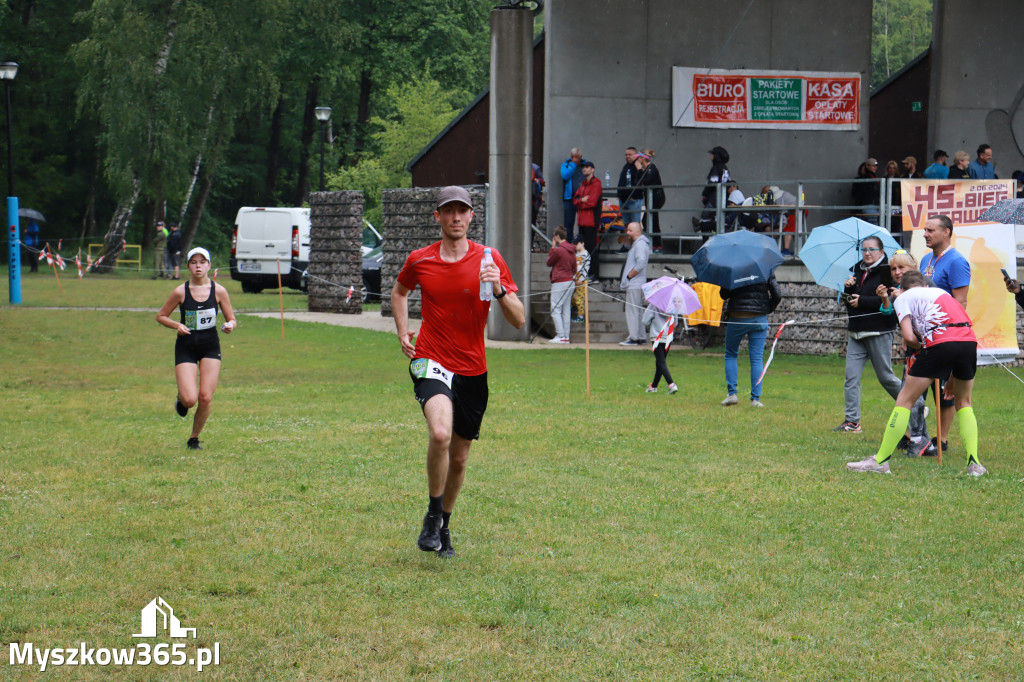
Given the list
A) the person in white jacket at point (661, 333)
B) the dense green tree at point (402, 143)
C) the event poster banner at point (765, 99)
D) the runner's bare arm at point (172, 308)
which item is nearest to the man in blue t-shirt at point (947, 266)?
the person in white jacket at point (661, 333)

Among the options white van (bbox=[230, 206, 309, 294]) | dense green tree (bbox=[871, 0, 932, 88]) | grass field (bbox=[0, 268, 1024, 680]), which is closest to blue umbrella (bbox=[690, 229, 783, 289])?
grass field (bbox=[0, 268, 1024, 680])

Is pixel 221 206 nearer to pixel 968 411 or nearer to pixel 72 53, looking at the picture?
pixel 72 53

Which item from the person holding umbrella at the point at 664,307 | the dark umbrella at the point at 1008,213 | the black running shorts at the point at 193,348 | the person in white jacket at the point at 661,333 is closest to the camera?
the black running shorts at the point at 193,348

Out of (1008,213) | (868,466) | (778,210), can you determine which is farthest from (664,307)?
(778,210)

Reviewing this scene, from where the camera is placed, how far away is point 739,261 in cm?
1352

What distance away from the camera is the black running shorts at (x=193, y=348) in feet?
35.3

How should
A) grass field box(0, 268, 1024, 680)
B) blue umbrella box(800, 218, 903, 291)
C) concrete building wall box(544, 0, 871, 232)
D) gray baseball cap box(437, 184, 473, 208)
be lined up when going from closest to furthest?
grass field box(0, 268, 1024, 680) < gray baseball cap box(437, 184, 473, 208) < blue umbrella box(800, 218, 903, 291) < concrete building wall box(544, 0, 871, 232)

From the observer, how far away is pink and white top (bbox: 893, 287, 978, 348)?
930cm

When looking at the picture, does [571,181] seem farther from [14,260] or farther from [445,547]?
[445,547]

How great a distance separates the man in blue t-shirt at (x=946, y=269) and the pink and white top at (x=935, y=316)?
3.07 feet

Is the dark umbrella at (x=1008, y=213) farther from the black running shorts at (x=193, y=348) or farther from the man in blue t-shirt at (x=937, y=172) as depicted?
the man in blue t-shirt at (x=937, y=172)

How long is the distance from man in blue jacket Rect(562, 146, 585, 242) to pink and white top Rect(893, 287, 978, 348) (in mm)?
13428

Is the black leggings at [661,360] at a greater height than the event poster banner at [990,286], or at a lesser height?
lesser

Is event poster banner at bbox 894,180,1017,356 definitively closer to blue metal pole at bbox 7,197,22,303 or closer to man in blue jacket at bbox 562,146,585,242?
man in blue jacket at bbox 562,146,585,242
